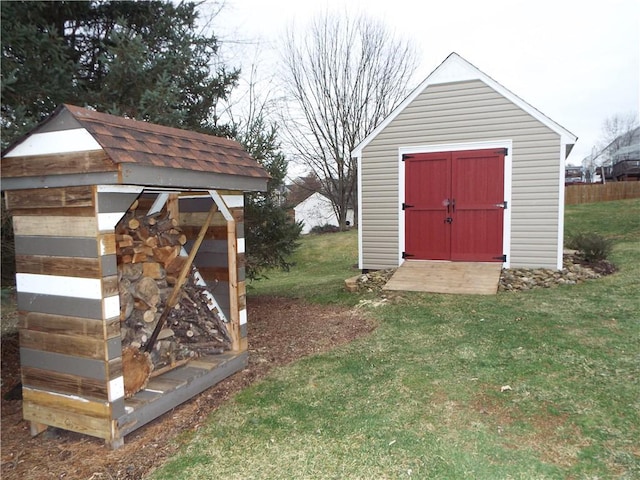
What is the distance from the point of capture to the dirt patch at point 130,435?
2.56 metres

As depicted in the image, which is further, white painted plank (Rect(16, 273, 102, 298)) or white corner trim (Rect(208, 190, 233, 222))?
white corner trim (Rect(208, 190, 233, 222))

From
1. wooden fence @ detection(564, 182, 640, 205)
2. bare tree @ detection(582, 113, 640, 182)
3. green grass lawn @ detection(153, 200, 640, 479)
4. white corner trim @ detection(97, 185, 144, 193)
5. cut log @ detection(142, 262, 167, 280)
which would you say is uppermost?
bare tree @ detection(582, 113, 640, 182)

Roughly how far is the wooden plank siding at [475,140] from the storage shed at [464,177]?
2 cm

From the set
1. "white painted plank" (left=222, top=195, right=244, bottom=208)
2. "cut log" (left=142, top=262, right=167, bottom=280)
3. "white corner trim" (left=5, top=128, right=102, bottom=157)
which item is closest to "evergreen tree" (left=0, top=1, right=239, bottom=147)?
"white corner trim" (left=5, top=128, right=102, bottom=157)

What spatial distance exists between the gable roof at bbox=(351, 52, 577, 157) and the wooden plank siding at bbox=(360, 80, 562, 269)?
71 millimetres

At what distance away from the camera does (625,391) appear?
320 cm

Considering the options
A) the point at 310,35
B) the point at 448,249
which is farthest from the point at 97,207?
the point at 310,35

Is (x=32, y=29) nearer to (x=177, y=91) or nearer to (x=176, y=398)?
(x=177, y=91)

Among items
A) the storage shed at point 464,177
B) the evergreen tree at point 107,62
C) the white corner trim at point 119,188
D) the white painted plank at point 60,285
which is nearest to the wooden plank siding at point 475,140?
the storage shed at point 464,177

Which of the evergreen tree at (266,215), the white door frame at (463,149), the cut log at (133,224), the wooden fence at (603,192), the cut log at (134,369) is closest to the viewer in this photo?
the cut log at (134,369)

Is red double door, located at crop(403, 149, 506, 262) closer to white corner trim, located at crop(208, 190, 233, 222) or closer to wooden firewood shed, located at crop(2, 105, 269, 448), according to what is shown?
white corner trim, located at crop(208, 190, 233, 222)

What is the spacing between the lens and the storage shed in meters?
7.42

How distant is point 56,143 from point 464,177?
677 cm

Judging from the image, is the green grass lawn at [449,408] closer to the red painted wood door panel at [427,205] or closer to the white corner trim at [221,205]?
the white corner trim at [221,205]
